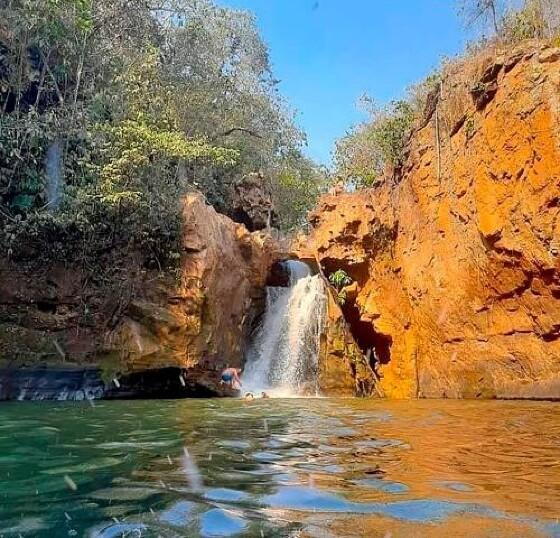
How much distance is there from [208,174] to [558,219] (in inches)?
588

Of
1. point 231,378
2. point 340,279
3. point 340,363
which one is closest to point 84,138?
point 231,378

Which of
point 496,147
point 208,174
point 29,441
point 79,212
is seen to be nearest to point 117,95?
point 79,212

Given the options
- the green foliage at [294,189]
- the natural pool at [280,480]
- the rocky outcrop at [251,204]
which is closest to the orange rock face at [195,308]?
the natural pool at [280,480]

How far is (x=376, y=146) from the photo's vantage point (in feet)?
72.4

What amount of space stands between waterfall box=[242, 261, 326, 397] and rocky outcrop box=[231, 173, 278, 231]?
6.15 metres

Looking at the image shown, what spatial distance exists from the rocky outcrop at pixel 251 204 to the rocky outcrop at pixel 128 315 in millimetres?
9463

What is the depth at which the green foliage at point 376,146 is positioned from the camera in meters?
19.4

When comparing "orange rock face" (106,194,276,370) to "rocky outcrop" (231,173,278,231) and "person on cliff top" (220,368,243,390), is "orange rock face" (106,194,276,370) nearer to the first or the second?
"person on cliff top" (220,368,243,390)

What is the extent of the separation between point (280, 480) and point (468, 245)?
1212 centimetres

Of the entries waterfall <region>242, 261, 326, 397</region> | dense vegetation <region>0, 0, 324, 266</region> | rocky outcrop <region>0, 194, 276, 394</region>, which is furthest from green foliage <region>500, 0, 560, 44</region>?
rocky outcrop <region>0, 194, 276, 394</region>

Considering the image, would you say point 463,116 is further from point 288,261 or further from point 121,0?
point 121,0

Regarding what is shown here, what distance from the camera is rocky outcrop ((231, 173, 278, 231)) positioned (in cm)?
2662

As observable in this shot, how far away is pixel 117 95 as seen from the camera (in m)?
16.5

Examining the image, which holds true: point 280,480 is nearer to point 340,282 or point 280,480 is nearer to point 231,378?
point 231,378
